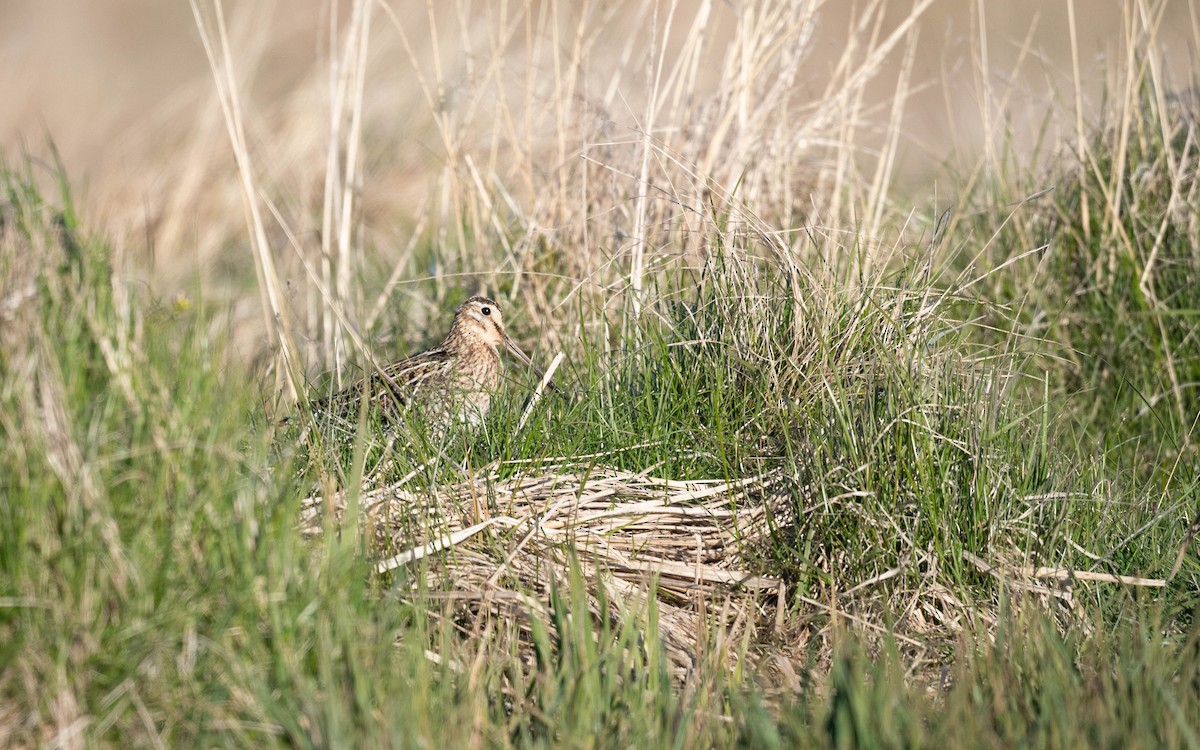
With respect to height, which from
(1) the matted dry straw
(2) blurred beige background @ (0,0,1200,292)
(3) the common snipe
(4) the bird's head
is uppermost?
(2) blurred beige background @ (0,0,1200,292)

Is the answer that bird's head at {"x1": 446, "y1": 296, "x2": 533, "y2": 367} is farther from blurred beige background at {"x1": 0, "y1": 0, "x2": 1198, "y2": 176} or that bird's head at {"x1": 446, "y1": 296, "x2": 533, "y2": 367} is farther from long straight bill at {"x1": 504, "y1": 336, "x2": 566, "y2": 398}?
blurred beige background at {"x1": 0, "y1": 0, "x2": 1198, "y2": 176}

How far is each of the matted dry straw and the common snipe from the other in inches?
15.3

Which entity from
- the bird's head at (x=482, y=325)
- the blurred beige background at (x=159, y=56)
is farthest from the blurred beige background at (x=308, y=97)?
the bird's head at (x=482, y=325)

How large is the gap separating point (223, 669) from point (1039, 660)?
164 cm

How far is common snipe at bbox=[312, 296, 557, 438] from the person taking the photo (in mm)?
3709

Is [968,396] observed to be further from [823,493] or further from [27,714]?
[27,714]

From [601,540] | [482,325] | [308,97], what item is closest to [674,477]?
[601,540]

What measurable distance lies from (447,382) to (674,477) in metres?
0.94

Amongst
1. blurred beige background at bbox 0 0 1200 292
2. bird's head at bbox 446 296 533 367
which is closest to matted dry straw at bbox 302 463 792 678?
bird's head at bbox 446 296 533 367

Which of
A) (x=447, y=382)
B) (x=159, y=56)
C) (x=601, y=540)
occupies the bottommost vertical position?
(x=601, y=540)

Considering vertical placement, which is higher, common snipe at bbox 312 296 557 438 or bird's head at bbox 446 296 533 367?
bird's head at bbox 446 296 533 367

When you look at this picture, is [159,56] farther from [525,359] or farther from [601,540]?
[601,540]

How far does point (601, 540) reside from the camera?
3.29 m

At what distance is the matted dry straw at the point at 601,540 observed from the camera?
3000 millimetres
